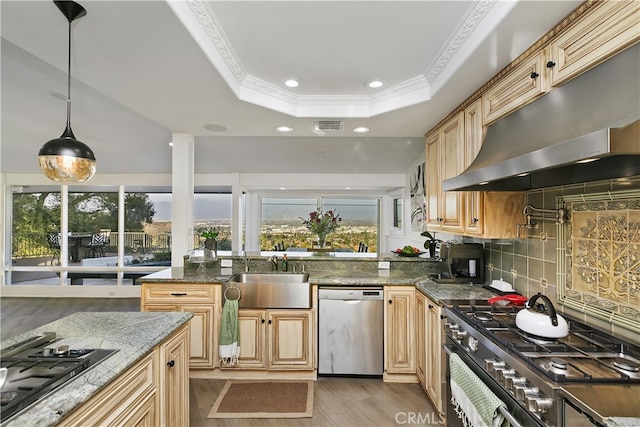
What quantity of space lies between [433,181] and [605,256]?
1.63 m

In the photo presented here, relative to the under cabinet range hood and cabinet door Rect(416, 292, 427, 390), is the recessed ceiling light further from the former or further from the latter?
cabinet door Rect(416, 292, 427, 390)

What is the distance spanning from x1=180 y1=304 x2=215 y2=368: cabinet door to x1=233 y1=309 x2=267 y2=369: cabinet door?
0.27m

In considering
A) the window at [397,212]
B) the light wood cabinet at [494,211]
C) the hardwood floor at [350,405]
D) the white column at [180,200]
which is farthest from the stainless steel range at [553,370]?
the window at [397,212]

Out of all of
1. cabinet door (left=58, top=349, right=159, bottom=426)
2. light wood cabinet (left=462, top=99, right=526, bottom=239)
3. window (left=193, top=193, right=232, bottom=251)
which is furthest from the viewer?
window (left=193, top=193, right=232, bottom=251)

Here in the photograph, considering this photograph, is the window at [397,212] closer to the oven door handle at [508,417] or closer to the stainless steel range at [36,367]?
the oven door handle at [508,417]

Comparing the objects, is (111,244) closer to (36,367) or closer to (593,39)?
(36,367)

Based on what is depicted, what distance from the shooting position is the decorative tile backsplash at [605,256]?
1.46 metres

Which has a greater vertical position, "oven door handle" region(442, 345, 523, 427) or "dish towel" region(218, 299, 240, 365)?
"oven door handle" region(442, 345, 523, 427)

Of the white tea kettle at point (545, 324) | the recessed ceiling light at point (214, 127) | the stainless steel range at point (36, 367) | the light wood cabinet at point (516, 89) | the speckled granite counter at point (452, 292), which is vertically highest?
the recessed ceiling light at point (214, 127)

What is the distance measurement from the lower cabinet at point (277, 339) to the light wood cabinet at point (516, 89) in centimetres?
219

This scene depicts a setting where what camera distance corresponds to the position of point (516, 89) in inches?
73.4

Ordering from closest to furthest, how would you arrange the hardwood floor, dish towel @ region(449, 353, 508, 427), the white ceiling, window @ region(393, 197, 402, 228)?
dish towel @ region(449, 353, 508, 427)
the white ceiling
the hardwood floor
window @ region(393, 197, 402, 228)

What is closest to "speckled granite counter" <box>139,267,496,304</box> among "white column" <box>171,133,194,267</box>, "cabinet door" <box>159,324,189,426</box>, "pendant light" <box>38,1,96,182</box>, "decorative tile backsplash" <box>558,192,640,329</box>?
"white column" <box>171,133,194,267</box>

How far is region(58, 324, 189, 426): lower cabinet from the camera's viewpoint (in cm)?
111
